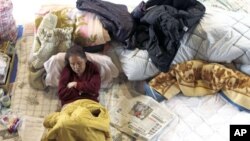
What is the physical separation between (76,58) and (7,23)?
607 millimetres

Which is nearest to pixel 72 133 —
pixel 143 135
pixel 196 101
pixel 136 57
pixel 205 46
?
pixel 143 135

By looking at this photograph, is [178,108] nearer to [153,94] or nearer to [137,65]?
[153,94]

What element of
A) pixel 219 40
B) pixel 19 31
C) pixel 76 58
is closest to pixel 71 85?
pixel 76 58

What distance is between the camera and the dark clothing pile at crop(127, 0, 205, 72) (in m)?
1.75

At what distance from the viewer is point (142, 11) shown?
1.86 meters

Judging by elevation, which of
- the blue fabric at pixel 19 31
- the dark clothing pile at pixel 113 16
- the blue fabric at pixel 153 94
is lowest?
the blue fabric at pixel 153 94

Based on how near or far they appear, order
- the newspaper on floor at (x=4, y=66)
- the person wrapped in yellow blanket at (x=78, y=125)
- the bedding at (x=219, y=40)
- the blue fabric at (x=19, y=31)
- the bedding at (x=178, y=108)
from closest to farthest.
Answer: the person wrapped in yellow blanket at (x=78, y=125) → the bedding at (x=178, y=108) → the bedding at (x=219, y=40) → the newspaper on floor at (x=4, y=66) → the blue fabric at (x=19, y=31)

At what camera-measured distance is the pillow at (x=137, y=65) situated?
5.92 feet

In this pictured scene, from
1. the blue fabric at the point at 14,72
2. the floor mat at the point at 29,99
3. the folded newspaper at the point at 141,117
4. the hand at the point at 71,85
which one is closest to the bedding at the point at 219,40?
the folded newspaper at the point at 141,117

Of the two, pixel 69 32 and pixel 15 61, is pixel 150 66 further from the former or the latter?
pixel 15 61

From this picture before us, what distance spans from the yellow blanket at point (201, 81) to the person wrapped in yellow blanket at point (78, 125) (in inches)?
16.2

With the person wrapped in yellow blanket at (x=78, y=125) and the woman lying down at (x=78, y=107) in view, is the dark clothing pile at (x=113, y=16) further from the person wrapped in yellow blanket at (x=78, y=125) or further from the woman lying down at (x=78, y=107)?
the person wrapped in yellow blanket at (x=78, y=125)

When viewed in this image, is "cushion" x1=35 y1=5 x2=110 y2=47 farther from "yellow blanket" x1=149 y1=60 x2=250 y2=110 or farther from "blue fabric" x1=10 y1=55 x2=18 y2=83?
"yellow blanket" x1=149 y1=60 x2=250 y2=110

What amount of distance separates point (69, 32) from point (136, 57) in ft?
1.26
